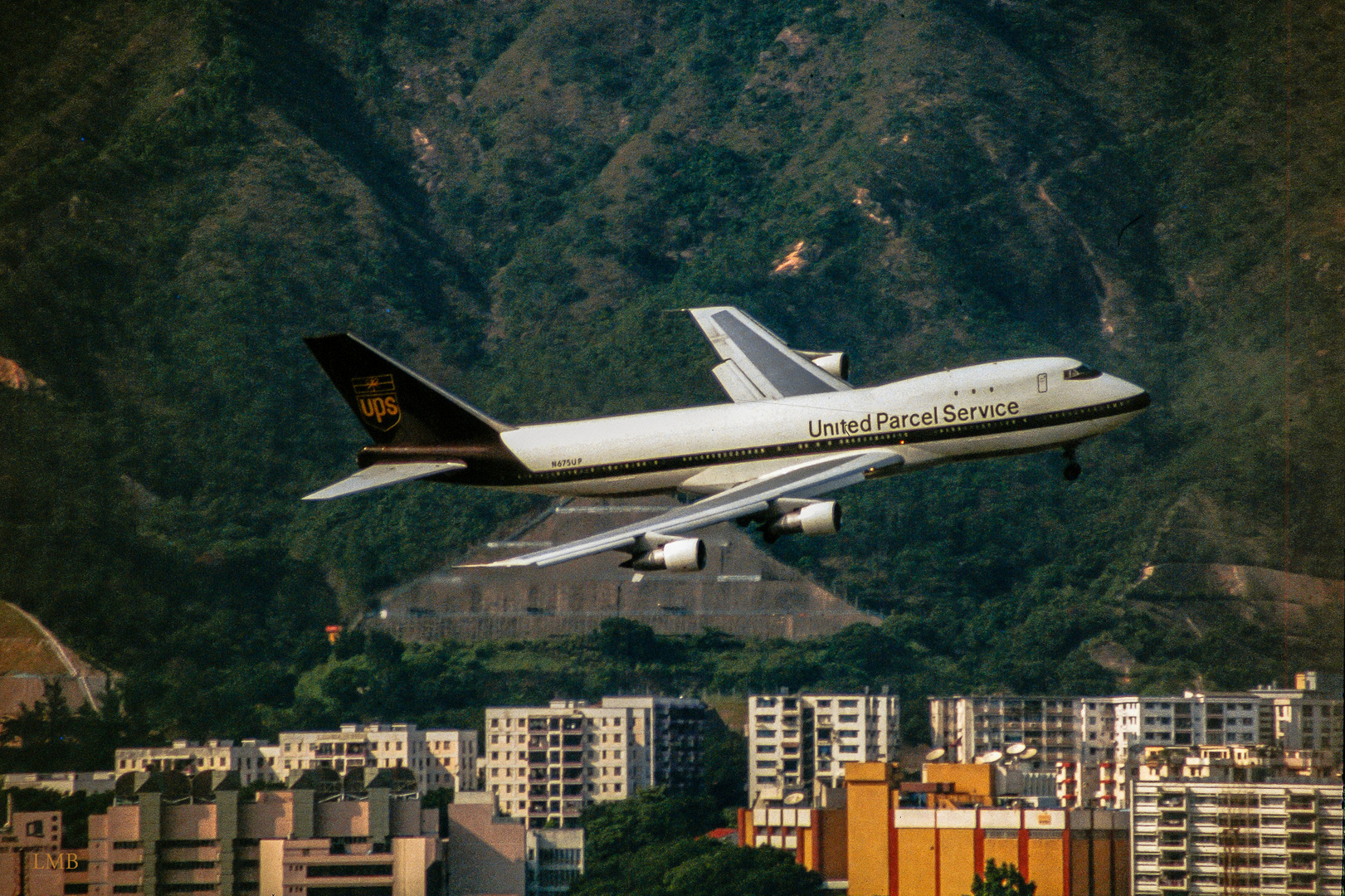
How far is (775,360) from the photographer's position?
8775 cm

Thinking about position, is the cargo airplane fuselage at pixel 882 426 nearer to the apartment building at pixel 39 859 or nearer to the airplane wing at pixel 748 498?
the airplane wing at pixel 748 498

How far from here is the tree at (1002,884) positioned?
129962mm

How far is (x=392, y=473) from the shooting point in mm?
82062

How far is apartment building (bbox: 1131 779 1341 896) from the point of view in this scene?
11262 cm

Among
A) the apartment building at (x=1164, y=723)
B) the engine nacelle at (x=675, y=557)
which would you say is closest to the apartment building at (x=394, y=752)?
the apartment building at (x=1164, y=723)

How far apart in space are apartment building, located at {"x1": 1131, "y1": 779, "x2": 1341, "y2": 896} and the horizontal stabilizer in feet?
193

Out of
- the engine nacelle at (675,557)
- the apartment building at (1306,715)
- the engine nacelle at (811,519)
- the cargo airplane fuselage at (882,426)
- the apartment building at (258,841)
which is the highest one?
the cargo airplane fuselage at (882,426)

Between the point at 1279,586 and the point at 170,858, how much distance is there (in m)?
108

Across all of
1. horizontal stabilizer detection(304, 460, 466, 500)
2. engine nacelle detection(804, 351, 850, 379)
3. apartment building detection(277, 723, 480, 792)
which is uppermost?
engine nacelle detection(804, 351, 850, 379)

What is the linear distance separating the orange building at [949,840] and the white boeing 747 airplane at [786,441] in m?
58.9

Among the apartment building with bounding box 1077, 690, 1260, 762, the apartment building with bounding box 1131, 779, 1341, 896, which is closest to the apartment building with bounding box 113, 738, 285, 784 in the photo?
Answer: the apartment building with bounding box 1077, 690, 1260, 762

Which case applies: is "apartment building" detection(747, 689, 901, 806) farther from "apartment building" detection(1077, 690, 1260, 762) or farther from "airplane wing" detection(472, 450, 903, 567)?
"airplane wing" detection(472, 450, 903, 567)

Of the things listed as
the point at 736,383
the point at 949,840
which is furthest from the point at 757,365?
the point at 949,840

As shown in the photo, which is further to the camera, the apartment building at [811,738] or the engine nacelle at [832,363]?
the apartment building at [811,738]
